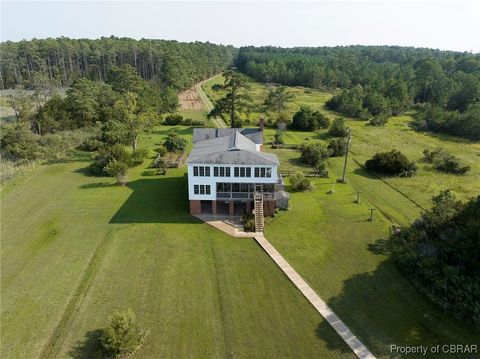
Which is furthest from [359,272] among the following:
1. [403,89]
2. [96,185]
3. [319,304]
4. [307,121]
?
[403,89]

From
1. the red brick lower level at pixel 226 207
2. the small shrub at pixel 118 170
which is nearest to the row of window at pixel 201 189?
the red brick lower level at pixel 226 207

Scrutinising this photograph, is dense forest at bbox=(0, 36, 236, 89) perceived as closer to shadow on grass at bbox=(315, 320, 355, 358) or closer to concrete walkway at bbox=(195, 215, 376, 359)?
concrete walkway at bbox=(195, 215, 376, 359)

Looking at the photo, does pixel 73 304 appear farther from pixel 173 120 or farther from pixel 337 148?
pixel 173 120

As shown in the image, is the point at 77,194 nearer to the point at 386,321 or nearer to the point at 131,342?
the point at 131,342

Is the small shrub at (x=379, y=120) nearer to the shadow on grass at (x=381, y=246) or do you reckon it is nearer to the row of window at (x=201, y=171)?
the shadow on grass at (x=381, y=246)

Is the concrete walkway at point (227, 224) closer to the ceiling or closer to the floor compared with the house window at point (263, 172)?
closer to the floor
